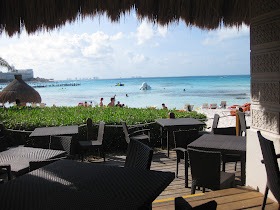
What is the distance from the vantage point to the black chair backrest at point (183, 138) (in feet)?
12.8

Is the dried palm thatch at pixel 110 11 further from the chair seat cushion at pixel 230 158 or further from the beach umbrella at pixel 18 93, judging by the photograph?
the beach umbrella at pixel 18 93

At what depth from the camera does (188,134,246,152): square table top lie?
3.22 meters

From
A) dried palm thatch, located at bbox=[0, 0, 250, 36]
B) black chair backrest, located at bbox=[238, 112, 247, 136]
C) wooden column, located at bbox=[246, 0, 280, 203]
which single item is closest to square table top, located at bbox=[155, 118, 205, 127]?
black chair backrest, located at bbox=[238, 112, 247, 136]

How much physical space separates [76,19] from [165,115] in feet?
14.4

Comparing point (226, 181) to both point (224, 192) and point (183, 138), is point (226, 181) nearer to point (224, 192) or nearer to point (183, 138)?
point (224, 192)

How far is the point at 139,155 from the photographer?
2.35 meters

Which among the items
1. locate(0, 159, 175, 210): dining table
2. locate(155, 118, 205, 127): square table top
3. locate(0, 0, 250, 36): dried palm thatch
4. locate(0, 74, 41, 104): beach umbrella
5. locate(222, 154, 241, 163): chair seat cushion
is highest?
locate(0, 0, 250, 36): dried palm thatch

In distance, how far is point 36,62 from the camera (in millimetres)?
85438

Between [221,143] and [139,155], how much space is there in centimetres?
158

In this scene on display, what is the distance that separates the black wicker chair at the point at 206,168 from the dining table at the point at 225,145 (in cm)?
52

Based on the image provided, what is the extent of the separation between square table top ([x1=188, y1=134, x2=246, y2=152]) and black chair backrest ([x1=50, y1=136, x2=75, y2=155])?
1.64 metres

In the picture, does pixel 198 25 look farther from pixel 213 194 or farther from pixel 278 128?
pixel 213 194

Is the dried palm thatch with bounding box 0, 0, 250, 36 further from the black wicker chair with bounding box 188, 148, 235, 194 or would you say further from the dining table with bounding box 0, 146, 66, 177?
the black wicker chair with bounding box 188, 148, 235, 194

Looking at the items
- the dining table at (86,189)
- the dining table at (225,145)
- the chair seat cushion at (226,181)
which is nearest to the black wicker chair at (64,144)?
the dining table at (86,189)
